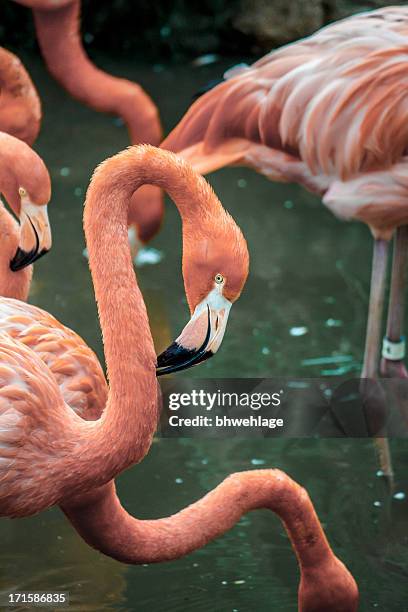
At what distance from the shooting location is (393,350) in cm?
351

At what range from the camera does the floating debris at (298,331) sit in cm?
411

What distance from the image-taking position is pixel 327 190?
339cm

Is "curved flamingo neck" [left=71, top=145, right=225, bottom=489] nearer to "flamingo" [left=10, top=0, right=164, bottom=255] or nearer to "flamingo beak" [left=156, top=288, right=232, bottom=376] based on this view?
"flamingo beak" [left=156, top=288, right=232, bottom=376]

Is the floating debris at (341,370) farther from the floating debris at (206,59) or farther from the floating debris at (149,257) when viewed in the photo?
the floating debris at (206,59)

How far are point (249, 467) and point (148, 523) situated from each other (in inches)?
36.8

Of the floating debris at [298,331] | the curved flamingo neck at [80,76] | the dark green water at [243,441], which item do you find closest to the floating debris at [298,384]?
the dark green water at [243,441]

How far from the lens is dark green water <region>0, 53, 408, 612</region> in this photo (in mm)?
2811

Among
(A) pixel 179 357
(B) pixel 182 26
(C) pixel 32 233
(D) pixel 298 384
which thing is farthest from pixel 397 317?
(B) pixel 182 26

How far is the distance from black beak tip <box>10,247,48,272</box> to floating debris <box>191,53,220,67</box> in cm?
435

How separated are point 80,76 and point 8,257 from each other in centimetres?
129

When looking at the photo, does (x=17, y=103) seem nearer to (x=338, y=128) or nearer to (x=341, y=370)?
(x=338, y=128)

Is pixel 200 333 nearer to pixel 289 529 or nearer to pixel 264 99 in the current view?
pixel 289 529

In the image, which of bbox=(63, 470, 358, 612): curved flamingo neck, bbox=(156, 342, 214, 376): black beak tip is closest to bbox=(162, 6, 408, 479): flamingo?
bbox=(63, 470, 358, 612): curved flamingo neck

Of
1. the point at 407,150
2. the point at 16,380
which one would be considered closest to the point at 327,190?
the point at 407,150
